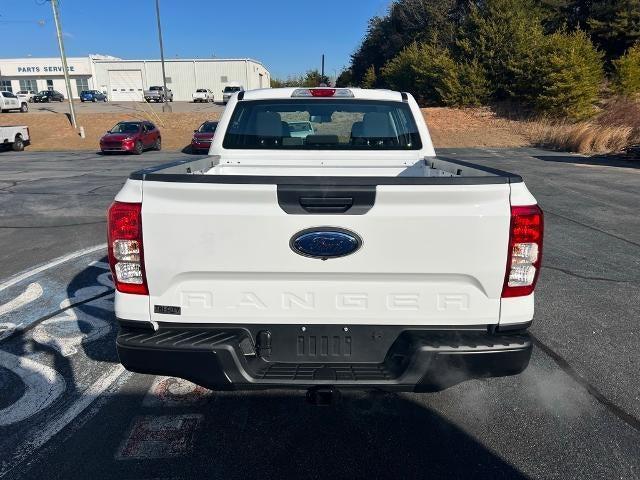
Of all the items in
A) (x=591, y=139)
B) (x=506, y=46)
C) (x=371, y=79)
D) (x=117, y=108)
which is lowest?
(x=591, y=139)

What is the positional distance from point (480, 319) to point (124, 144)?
22.9m

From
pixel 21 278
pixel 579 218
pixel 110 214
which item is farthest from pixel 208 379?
pixel 579 218

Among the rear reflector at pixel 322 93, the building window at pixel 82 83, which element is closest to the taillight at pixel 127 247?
the rear reflector at pixel 322 93

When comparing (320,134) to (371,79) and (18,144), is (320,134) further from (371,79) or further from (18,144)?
(371,79)

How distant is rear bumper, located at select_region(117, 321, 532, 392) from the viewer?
7.18 feet

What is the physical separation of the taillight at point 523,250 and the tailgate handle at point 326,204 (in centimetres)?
77

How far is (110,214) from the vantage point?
2.19 m

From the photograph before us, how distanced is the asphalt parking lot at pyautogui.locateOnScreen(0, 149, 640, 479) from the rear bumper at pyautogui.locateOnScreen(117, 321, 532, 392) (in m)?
0.57

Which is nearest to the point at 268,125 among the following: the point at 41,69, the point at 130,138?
the point at 130,138

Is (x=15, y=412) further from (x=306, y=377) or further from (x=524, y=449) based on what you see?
(x=524, y=449)

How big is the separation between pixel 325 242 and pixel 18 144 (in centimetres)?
2920

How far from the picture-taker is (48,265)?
596 centimetres

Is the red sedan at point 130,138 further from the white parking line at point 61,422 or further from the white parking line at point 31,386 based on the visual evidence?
the white parking line at point 61,422

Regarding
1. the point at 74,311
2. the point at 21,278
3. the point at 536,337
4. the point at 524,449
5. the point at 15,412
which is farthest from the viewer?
the point at 21,278
